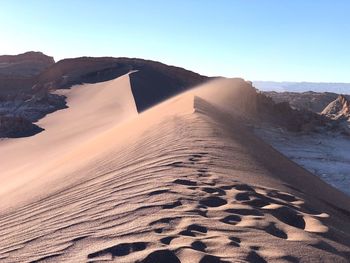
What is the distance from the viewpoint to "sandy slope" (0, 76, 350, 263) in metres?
3.34

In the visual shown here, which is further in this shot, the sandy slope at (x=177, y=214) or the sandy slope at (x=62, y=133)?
the sandy slope at (x=62, y=133)

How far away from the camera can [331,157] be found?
47.4 feet

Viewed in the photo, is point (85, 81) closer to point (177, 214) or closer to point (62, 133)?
point (62, 133)

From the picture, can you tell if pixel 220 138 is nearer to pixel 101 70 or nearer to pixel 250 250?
pixel 250 250

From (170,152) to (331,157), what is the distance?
9351 millimetres

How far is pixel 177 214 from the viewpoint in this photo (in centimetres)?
390

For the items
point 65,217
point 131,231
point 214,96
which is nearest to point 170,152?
point 65,217

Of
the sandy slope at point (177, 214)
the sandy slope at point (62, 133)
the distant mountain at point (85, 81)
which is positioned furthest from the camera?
the distant mountain at point (85, 81)

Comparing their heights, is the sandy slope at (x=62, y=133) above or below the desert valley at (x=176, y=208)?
below

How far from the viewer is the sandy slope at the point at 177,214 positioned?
10.9ft

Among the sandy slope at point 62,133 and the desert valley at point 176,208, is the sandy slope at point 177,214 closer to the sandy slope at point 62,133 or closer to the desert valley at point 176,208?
the desert valley at point 176,208

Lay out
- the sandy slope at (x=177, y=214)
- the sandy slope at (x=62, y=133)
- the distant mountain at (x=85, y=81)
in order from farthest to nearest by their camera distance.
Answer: the distant mountain at (x=85, y=81) < the sandy slope at (x=62, y=133) < the sandy slope at (x=177, y=214)

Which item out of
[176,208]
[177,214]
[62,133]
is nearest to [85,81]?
[62,133]

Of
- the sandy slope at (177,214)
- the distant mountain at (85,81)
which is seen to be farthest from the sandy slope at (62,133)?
the sandy slope at (177,214)
